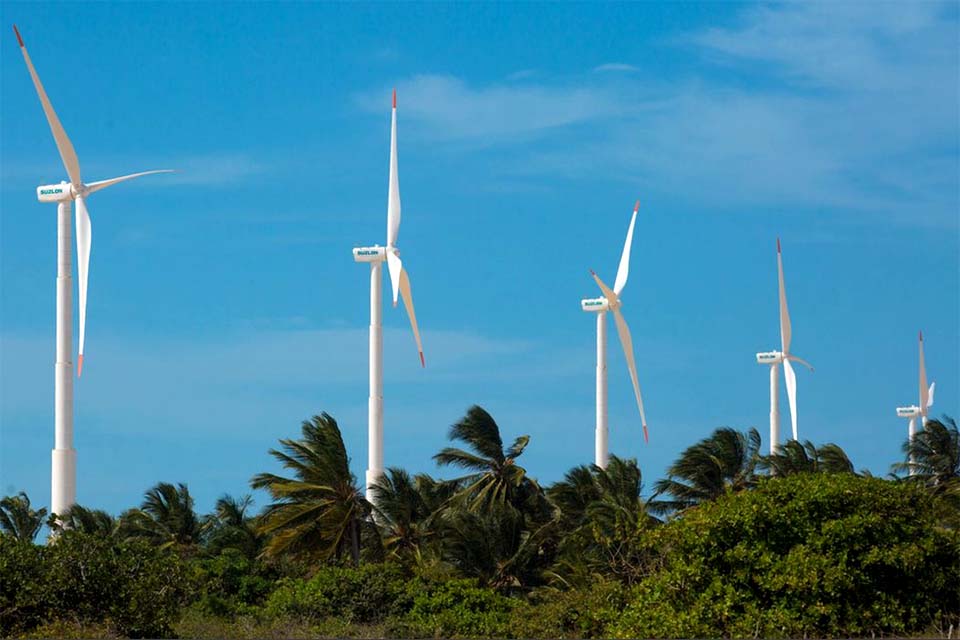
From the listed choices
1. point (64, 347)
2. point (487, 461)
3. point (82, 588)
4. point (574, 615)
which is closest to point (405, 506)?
point (487, 461)

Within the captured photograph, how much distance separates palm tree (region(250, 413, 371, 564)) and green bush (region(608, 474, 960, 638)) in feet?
72.3

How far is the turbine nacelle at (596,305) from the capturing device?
6456 cm

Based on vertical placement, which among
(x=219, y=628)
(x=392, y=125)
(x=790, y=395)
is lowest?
(x=219, y=628)

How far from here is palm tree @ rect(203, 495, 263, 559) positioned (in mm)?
52312

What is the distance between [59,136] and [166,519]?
16.8 metres

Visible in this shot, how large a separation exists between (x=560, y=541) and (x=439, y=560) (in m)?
5.04

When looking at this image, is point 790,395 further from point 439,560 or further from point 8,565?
point 8,565

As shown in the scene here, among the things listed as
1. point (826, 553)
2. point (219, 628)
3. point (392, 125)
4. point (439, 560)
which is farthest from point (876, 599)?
point (392, 125)

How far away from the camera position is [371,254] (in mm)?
58500

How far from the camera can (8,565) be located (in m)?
24.9

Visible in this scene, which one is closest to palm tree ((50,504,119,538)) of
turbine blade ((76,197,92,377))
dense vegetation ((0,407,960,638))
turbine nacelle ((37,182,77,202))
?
dense vegetation ((0,407,960,638))

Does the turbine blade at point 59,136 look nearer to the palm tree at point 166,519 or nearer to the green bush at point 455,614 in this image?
the palm tree at point 166,519

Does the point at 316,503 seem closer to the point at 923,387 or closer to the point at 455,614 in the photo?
the point at 455,614

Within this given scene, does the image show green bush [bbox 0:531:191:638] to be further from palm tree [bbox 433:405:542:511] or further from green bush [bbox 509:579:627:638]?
palm tree [bbox 433:405:542:511]
